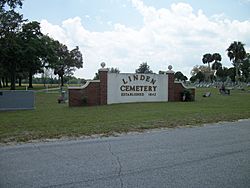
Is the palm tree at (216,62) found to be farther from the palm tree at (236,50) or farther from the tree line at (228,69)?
the palm tree at (236,50)

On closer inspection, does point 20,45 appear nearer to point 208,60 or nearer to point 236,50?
point 236,50

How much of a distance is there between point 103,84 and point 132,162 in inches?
744

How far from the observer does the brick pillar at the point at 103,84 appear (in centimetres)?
2553

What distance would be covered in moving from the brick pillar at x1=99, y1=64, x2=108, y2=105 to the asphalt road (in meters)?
15.5

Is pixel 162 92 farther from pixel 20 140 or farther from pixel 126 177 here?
pixel 126 177

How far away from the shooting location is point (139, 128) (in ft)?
39.7

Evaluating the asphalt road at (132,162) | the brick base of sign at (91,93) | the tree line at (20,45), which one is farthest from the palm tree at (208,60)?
the asphalt road at (132,162)

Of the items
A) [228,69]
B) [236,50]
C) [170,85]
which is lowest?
[170,85]

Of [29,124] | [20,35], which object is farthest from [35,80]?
[29,124]

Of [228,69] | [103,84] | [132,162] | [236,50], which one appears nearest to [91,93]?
[103,84]

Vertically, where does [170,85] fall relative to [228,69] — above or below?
below

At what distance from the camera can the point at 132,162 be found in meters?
6.95

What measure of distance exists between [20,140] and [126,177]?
484cm

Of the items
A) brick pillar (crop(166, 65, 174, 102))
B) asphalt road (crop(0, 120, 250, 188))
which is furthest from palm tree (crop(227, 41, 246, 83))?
asphalt road (crop(0, 120, 250, 188))
